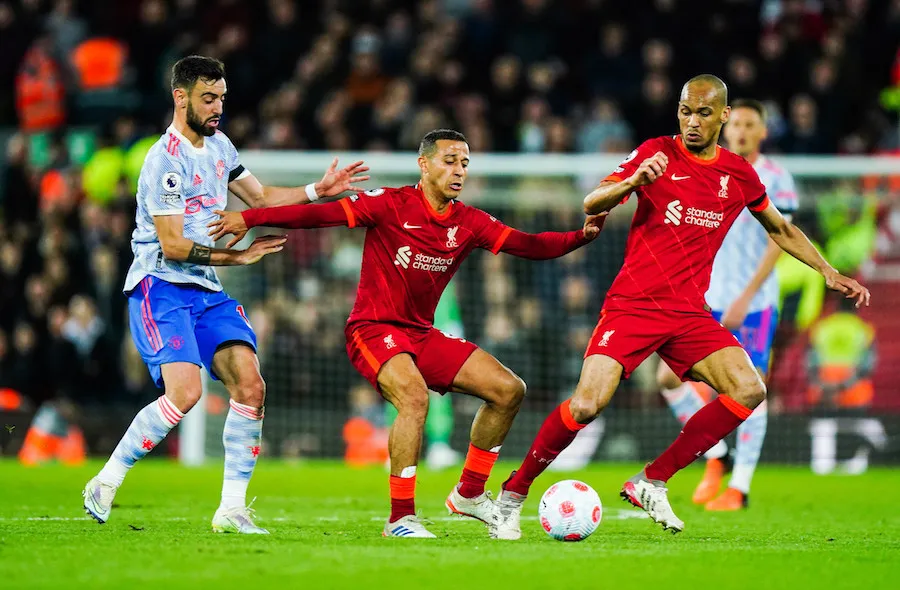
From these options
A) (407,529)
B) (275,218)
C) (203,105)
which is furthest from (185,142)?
(407,529)

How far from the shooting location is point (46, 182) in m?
17.0

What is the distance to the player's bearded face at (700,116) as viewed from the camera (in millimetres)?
7508

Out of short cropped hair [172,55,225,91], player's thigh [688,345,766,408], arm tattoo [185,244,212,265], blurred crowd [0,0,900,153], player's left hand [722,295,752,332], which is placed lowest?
player's thigh [688,345,766,408]

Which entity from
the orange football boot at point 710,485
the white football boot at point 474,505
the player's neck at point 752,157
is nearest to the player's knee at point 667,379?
the orange football boot at point 710,485

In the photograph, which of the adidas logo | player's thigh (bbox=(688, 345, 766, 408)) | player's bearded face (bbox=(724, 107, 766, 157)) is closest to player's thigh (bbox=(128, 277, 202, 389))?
the adidas logo

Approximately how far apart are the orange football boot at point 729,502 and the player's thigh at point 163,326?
4052 millimetres

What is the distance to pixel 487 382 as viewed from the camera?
7.61 metres

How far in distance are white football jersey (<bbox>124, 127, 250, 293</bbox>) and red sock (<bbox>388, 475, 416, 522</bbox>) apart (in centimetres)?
151

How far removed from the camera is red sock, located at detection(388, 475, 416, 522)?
23.4 ft

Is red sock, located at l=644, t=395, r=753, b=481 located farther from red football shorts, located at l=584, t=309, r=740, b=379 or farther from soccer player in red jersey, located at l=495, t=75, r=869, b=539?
red football shorts, located at l=584, t=309, r=740, b=379

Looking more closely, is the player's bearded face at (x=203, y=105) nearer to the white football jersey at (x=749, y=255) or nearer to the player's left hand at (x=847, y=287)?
the player's left hand at (x=847, y=287)

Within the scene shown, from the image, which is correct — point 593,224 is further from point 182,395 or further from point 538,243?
point 182,395

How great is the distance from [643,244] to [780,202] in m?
2.51

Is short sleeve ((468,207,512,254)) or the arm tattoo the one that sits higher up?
short sleeve ((468,207,512,254))
